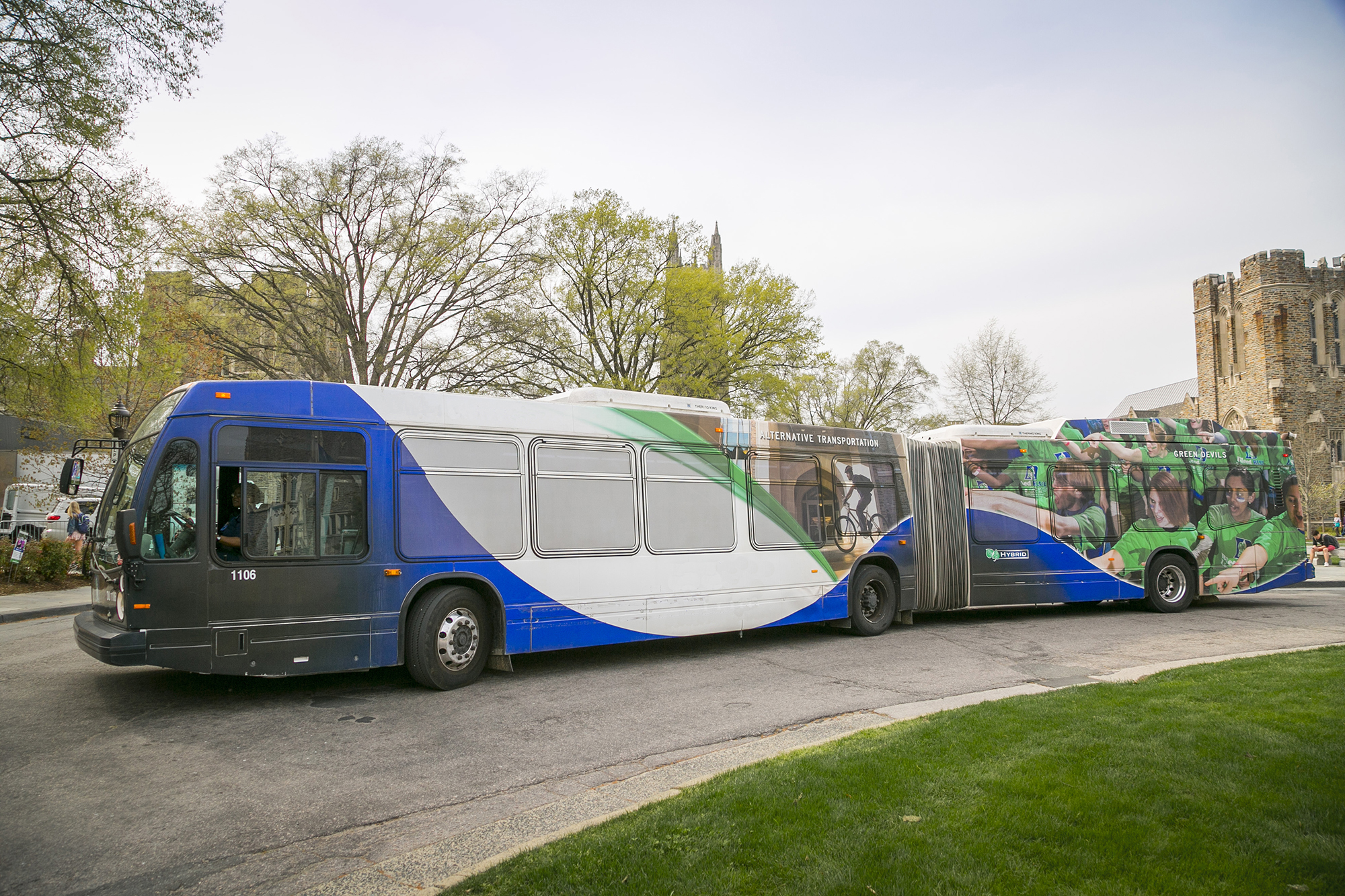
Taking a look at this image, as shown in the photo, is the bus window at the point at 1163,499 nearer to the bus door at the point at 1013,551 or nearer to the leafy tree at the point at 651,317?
the bus door at the point at 1013,551

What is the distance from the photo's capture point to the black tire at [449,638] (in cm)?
806

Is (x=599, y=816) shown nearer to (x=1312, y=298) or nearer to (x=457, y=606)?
(x=457, y=606)

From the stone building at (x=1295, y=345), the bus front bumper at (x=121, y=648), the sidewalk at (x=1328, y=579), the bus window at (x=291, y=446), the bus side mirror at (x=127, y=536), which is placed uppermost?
the stone building at (x=1295, y=345)

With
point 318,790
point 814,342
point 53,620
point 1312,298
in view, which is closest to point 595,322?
point 814,342

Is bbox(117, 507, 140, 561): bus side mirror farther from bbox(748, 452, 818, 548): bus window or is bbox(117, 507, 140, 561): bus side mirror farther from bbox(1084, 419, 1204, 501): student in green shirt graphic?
bbox(1084, 419, 1204, 501): student in green shirt graphic

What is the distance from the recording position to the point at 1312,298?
59594 mm

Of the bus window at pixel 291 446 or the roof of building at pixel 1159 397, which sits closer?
the bus window at pixel 291 446

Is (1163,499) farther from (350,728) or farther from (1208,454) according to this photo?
(350,728)

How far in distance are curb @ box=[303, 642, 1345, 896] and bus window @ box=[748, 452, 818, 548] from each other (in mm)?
3767

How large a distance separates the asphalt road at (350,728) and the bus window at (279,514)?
1.42 metres

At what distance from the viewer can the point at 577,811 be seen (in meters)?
4.74

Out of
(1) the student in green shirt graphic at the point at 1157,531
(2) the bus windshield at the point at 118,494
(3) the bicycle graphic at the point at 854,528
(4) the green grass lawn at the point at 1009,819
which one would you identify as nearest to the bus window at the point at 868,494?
(3) the bicycle graphic at the point at 854,528

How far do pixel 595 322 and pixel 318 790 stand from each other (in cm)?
2728

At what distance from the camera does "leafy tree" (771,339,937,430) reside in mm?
55875
